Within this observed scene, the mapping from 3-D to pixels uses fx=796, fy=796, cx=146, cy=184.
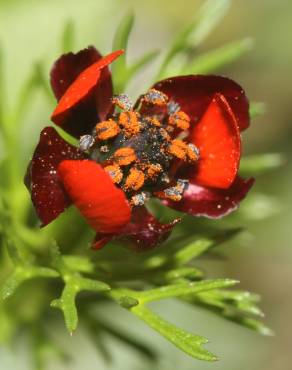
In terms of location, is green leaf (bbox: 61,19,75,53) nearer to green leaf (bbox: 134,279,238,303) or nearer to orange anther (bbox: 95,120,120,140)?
orange anther (bbox: 95,120,120,140)

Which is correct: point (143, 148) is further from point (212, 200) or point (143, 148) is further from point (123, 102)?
point (212, 200)

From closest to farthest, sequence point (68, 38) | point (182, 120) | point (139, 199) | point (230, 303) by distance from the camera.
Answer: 1. point (139, 199)
2. point (182, 120)
3. point (230, 303)
4. point (68, 38)

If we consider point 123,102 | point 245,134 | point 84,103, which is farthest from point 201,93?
point 245,134

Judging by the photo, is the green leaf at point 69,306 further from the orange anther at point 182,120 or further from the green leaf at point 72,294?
the orange anther at point 182,120

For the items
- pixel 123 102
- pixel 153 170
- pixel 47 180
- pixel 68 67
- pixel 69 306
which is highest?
pixel 68 67

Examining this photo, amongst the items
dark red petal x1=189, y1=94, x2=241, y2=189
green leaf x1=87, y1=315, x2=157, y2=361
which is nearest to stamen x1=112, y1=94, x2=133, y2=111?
dark red petal x1=189, y1=94, x2=241, y2=189

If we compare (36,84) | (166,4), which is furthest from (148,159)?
(166,4)

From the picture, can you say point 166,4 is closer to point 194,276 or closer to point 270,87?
point 270,87

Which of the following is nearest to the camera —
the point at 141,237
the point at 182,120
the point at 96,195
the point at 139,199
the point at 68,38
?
the point at 96,195
